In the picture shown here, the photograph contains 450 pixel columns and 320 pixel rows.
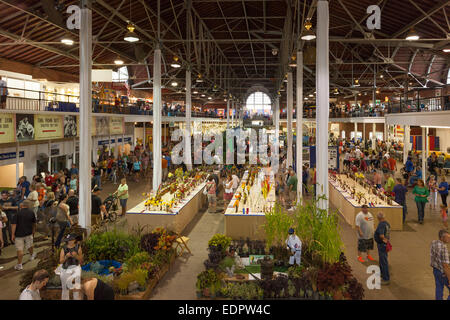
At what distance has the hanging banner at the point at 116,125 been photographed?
21.3 meters

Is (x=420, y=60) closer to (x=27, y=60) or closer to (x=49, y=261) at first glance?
(x=27, y=60)

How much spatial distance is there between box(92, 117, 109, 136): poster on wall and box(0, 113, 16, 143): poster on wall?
5.87 metres

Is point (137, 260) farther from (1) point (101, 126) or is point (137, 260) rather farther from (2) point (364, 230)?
(1) point (101, 126)

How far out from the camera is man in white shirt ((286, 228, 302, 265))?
22.1 ft

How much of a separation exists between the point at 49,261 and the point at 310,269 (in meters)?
4.65

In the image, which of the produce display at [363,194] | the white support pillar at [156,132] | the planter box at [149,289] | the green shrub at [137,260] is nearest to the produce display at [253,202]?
the produce display at [363,194]

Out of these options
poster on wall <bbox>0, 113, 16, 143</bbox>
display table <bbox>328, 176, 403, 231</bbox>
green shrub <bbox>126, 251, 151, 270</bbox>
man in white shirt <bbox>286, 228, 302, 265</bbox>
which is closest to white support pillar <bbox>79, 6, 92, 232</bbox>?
green shrub <bbox>126, 251, 151, 270</bbox>

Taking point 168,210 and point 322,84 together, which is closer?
point 322,84

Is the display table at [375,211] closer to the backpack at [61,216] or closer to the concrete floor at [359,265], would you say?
the concrete floor at [359,265]

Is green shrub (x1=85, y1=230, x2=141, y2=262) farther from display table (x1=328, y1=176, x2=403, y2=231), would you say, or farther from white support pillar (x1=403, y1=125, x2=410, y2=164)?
white support pillar (x1=403, y1=125, x2=410, y2=164)

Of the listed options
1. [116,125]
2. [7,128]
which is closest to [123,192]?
[7,128]

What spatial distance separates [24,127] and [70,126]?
348 centimetres

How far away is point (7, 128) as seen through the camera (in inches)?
492
